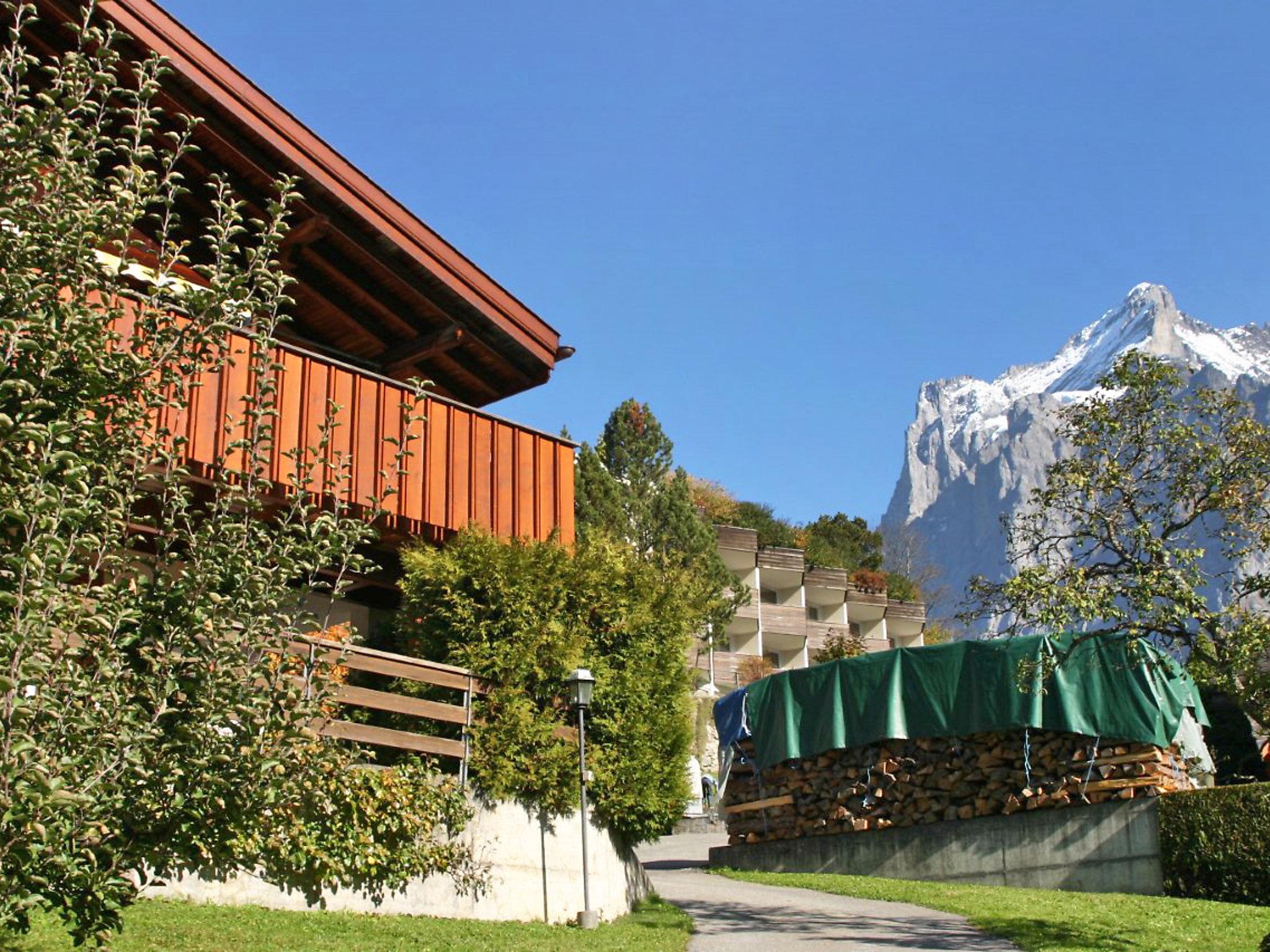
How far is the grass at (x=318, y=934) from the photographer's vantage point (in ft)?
28.4

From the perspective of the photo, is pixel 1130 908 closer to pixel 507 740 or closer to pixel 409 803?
pixel 507 740

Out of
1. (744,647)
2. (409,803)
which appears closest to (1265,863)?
(409,803)

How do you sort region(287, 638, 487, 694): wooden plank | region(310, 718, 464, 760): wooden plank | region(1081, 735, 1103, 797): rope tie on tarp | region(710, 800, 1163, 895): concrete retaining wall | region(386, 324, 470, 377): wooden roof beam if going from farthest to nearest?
region(1081, 735, 1103, 797): rope tie on tarp → region(710, 800, 1163, 895): concrete retaining wall → region(386, 324, 470, 377): wooden roof beam → region(287, 638, 487, 694): wooden plank → region(310, 718, 464, 760): wooden plank

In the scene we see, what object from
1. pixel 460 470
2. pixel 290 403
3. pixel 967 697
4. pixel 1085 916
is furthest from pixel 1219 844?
pixel 290 403

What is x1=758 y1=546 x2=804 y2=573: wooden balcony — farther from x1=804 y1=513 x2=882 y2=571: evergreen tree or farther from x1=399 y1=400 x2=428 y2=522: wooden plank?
x1=399 y1=400 x2=428 y2=522: wooden plank

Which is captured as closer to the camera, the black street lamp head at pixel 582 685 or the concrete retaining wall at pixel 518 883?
the concrete retaining wall at pixel 518 883

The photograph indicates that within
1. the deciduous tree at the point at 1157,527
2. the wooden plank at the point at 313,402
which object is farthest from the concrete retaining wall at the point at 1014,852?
the wooden plank at the point at 313,402

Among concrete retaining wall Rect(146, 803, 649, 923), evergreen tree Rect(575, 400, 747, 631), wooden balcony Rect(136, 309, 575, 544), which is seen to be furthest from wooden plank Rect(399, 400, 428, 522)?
evergreen tree Rect(575, 400, 747, 631)

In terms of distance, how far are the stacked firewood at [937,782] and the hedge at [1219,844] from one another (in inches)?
26.0

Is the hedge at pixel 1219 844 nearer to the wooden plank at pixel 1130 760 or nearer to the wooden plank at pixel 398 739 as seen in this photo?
the wooden plank at pixel 1130 760

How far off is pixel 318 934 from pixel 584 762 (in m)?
3.60

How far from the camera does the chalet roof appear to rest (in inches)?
564

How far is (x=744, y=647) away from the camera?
61031 mm

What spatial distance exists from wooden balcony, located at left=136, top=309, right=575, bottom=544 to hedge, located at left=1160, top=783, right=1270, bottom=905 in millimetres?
8466
